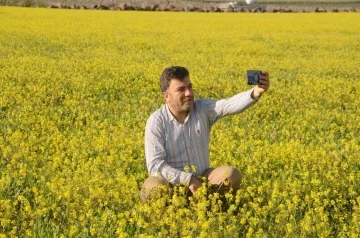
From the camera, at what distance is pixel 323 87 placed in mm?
11914

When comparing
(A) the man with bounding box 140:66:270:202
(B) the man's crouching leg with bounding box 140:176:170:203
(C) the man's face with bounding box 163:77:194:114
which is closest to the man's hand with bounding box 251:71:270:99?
(A) the man with bounding box 140:66:270:202

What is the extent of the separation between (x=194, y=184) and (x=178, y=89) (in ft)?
2.18

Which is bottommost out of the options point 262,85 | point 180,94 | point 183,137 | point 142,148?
point 142,148

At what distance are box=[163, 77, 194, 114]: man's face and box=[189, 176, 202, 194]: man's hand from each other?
0.50 metres

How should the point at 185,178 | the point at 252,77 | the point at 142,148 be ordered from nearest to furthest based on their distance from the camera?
the point at 252,77
the point at 185,178
the point at 142,148

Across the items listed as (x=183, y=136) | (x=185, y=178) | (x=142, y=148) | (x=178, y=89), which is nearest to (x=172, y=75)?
(x=178, y=89)

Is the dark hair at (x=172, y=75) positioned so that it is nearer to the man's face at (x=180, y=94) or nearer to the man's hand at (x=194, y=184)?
the man's face at (x=180, y=94)

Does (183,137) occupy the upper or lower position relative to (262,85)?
lower

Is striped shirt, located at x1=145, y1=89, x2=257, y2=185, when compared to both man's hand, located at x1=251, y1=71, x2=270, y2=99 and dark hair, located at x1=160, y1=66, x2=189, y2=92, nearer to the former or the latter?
man's hand, located at x1=251, y1=71, x2=270, y2=99

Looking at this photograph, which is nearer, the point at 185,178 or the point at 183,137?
the point at 185,178

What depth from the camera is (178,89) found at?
16.5 feet

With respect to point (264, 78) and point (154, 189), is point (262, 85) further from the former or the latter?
point (154, 189)

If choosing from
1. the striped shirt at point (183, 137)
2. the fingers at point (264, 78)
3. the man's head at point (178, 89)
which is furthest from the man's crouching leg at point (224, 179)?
the fingers at point (264, 78)

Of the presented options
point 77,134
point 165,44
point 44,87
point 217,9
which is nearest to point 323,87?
point 44,87
